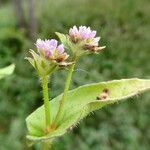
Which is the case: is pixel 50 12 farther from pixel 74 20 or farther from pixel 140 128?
pixel 140 128

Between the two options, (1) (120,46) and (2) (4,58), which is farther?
(1) (120,46)

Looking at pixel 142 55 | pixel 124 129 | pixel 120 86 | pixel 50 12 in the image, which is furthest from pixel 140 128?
pixel 120 86

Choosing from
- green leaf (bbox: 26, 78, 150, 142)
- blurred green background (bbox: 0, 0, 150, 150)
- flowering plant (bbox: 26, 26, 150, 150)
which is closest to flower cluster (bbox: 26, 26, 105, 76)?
flowering plant (bbox: 26, 26, 150, 150)

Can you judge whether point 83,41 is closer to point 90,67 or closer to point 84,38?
point 84,38

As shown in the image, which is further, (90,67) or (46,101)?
(90,67)

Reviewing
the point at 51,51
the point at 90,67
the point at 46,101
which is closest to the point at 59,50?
the point at 51,51

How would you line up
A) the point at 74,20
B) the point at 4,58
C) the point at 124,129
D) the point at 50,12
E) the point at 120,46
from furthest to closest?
the point at 50,12, the point at 74,20, the point at 120,46, the point at 4,58, the point at 124,129

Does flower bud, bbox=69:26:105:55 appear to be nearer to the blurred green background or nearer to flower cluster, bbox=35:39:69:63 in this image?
flower cluster, bbox=35:39:69:63

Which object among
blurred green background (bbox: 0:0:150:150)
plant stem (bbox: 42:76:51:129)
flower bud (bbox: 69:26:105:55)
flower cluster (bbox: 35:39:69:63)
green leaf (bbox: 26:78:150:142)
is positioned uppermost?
flower cluster (bbox: 35:39:69:63)
